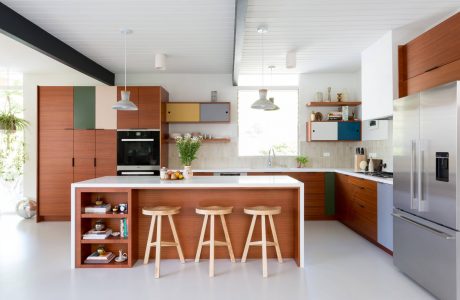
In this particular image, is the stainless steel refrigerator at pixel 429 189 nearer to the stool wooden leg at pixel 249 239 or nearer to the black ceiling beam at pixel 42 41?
the stool wooden leg at pixel 249 239

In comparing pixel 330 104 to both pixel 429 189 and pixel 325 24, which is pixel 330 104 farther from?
Answer: pixel 429 189

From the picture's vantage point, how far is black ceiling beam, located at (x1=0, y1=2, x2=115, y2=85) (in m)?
3.52

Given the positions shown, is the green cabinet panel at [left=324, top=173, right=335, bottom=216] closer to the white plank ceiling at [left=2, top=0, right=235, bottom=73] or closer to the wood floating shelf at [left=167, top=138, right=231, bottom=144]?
the wood floating shelf at [left=167, top=138, right=231, bottom=144]

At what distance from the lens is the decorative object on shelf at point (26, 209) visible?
5.95m

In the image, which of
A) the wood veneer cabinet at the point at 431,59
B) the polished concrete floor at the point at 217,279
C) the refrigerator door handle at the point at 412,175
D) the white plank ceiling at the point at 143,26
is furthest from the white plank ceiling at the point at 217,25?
the polished concrete floor at the point at 217,279

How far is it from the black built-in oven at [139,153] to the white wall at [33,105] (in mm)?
1702

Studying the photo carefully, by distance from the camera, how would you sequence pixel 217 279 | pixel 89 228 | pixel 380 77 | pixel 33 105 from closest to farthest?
1. pixel 217 279
2. pixel 89 228
3. pixel 380 77
4. pixel 33 105

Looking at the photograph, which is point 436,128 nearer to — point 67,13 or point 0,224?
point 67,13

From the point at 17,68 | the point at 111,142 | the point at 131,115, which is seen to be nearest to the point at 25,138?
the point at 17,68

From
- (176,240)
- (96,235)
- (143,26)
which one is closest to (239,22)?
(143,26)

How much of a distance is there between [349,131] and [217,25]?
11.1ft

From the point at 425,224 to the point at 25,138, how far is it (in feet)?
22.3

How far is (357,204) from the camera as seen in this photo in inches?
187

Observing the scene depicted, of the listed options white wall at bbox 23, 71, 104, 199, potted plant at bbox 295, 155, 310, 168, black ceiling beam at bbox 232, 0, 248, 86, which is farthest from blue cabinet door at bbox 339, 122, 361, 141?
white wall at bbox 23, 71, 104, 199
